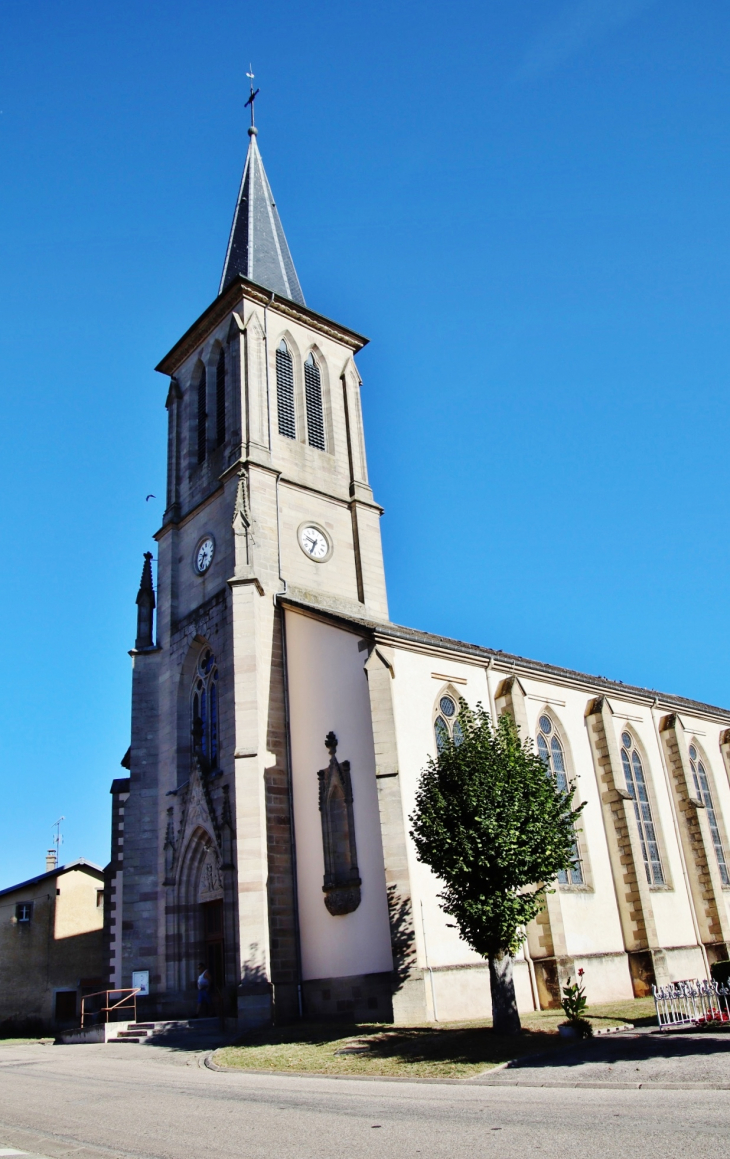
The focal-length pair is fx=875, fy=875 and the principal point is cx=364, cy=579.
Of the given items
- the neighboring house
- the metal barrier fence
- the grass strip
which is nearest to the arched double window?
the grass strip

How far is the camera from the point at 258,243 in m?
36.0

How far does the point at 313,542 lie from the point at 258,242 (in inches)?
576

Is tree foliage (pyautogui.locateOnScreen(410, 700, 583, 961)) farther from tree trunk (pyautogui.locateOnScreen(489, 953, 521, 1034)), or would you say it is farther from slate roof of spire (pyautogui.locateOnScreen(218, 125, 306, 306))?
slate roof of spire (pyautogui.locateOnScreen(218, 125, 306, 306))

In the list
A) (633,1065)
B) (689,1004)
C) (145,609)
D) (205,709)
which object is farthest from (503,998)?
(145,609)

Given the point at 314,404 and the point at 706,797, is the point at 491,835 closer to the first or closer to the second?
the point at 706,797

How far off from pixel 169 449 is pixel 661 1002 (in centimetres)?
2539

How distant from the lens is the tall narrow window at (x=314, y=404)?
3203cm

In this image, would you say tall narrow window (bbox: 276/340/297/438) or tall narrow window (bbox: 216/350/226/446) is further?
tall narrow window (bbox: 216/350/226/446)

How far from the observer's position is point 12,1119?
11141 mm

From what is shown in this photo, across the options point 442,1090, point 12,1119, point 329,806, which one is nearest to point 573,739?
point 329,806

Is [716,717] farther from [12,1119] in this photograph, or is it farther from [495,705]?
A: [12,1119]

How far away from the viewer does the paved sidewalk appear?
1086cm

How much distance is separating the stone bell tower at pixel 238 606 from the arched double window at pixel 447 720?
14.2 feet

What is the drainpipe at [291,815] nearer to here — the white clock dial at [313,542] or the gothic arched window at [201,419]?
the white clock dial at [313,542]
